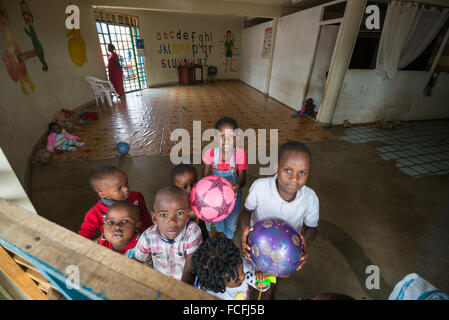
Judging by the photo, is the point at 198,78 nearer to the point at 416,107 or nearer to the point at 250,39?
the point at 250,39

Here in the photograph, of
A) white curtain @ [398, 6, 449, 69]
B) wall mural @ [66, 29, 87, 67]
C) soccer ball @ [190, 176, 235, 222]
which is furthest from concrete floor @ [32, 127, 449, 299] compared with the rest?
wall mural @ [66, 29, 87, 67]

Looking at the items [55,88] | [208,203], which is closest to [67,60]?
[55,88]

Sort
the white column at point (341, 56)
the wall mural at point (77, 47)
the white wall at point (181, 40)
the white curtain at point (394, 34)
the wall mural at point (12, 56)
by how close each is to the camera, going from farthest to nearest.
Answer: the white wall at point (181, 40)
the wall mural at point (77, 47)
the white curtain at point (394, 34)
the white column at point (341, 56)
the wall mural at point (12, 56)

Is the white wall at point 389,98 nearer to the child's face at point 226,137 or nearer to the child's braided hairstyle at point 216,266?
the child's face at point 226,137

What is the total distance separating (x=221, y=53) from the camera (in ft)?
41.2

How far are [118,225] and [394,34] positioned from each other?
7024mm

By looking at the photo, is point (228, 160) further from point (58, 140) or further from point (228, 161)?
point (58, 140)

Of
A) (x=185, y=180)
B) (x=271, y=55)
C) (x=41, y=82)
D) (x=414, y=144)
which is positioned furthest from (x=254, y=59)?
(x=185, y=180)

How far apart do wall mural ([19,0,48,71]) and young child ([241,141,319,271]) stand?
588 cm

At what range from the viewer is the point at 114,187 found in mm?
1543

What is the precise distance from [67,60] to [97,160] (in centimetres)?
434

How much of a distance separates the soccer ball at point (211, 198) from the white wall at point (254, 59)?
9.06m

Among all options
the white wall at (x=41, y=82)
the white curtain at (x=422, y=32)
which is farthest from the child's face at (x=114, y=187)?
the white curtain at (x=422, y=32)

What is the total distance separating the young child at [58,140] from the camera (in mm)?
→ 3980
